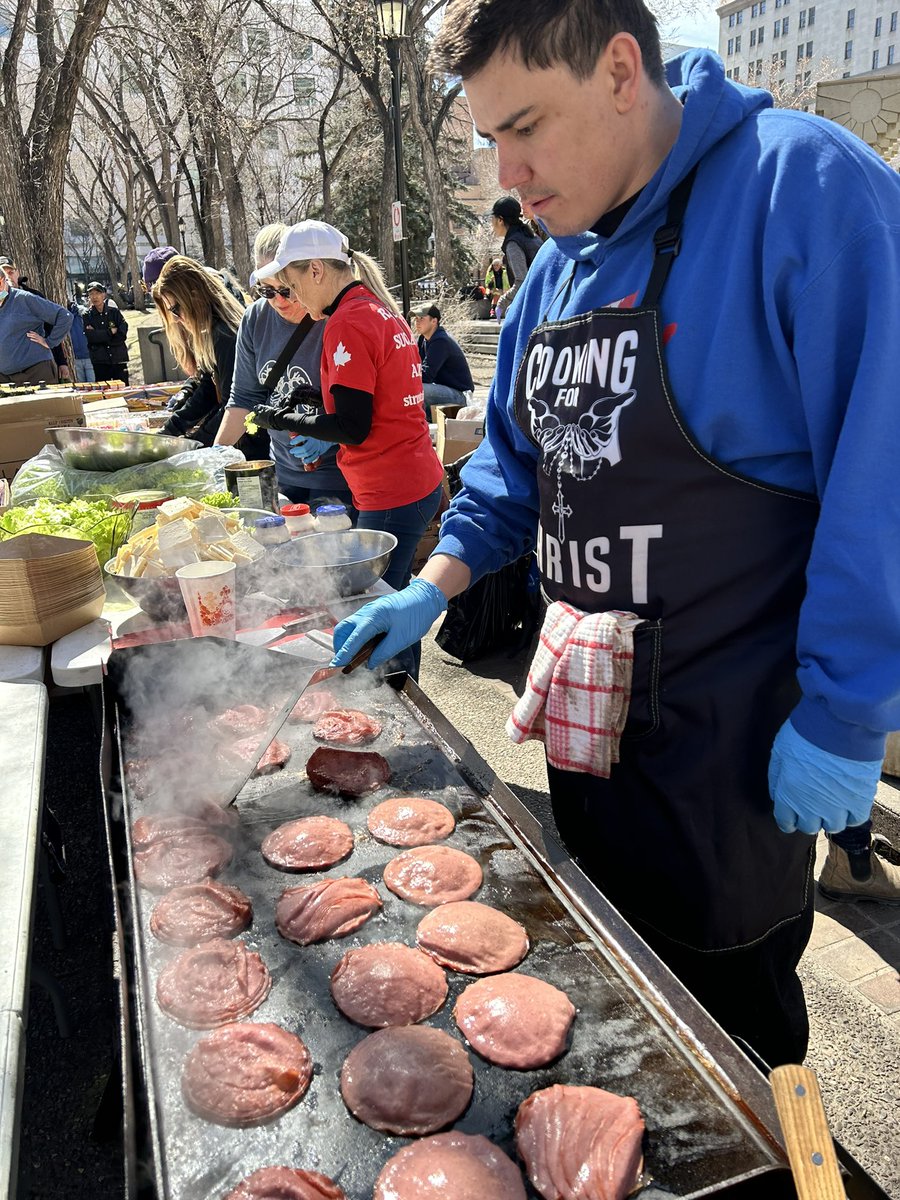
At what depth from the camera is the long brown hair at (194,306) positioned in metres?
4.95

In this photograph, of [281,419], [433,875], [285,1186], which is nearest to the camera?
[285,1186]

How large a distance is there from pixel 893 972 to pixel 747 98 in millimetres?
2767

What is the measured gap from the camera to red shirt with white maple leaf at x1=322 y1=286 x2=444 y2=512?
12.3 feet

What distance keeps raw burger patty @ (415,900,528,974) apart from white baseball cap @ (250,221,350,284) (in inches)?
122

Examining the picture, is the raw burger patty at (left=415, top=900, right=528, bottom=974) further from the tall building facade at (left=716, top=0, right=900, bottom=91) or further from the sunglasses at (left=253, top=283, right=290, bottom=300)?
the tall building facade at (left=716, top=0, right=900, bottom=91)

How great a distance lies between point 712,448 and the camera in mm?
1522

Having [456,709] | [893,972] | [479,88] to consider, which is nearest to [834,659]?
[479,88]

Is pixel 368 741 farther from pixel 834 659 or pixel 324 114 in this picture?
pixel 324 114

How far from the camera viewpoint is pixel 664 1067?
4.33 ft

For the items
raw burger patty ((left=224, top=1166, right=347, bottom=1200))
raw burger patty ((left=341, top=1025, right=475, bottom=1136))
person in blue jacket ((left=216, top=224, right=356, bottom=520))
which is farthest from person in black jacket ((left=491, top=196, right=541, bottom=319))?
raw burger patty ((left=224, top=1166, right=347, bottom=1200))

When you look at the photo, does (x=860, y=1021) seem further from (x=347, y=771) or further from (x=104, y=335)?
(x=104, y=335)

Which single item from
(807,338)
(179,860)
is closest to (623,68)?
(807,338)

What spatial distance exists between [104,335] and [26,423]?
10.3 meters

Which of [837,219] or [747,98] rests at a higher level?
[747,98]
